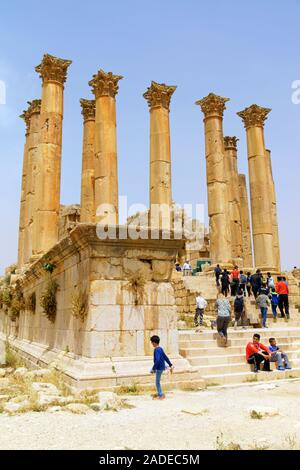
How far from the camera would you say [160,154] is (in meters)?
22.4

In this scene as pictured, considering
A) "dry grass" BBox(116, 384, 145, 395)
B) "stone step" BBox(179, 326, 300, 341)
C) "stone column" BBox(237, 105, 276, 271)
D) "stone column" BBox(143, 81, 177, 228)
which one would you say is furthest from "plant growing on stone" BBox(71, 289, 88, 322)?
"stone column" BBox(237, 105, 276, 271)

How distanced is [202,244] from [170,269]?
84.1ft

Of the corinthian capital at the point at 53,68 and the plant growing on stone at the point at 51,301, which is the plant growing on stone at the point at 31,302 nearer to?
the plant growing on stone at the point at 51,301

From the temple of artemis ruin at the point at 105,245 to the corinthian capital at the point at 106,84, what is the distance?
0.05 meters

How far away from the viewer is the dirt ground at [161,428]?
421 cm

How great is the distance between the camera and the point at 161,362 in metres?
6.79

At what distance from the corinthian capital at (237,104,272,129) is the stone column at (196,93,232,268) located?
1767 millimetres

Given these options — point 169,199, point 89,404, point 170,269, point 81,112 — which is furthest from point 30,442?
point 81,112

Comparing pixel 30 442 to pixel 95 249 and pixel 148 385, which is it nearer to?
pixel 148 385

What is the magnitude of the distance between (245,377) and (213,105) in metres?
19.3

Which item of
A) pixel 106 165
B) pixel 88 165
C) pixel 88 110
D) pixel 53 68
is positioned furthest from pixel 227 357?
pixel 88 110

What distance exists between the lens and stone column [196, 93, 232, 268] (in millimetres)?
22797

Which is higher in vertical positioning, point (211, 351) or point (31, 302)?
point (31, 302)

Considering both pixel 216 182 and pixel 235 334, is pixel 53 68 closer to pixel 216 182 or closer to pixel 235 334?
pixel 216 182
